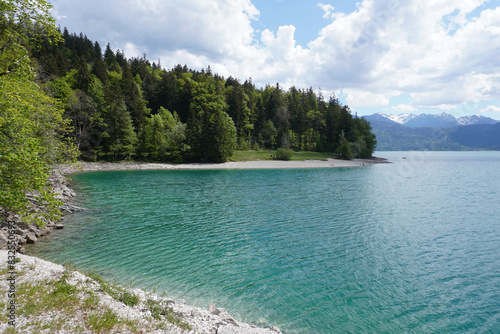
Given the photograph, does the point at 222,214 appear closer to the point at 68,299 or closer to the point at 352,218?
the point at 352,218

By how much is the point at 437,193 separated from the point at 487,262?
28804 millimetres

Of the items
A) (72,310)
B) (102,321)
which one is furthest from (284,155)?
(102,321)

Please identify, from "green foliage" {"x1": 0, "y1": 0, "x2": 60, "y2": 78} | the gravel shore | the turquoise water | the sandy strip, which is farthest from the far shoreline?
the gravel shore

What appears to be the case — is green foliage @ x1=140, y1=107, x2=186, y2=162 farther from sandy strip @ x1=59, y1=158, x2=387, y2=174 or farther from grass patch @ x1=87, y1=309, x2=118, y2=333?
grass patch @ x1=87, y1=309, x2=118, y2=333

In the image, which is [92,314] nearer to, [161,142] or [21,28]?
[21,28]

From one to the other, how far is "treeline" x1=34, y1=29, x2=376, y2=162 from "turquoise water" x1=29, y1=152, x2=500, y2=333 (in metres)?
57.1

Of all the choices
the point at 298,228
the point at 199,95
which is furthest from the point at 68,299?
the point at 199,95

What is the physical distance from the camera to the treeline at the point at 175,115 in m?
82.7

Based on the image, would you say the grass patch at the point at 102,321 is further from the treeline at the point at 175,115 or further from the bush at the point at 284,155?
the bush at the point at 284,155

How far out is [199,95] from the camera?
383 ft

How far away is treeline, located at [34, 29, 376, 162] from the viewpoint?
8269cm

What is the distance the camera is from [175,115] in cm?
10512

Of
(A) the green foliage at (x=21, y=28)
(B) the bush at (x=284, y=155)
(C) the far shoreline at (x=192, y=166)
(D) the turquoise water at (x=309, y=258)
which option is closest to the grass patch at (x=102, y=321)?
(D) the turquoise water at (x=309, y=258)

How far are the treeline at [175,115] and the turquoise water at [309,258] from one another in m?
57.1
